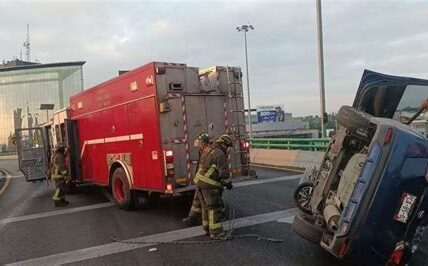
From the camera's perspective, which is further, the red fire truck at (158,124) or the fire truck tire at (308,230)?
the red fire truck at (158,124)

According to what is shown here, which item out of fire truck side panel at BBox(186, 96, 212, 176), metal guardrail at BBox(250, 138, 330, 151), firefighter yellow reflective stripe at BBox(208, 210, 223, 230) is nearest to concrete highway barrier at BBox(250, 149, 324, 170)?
A: metal guardrail at BBox(250, 138, 330, 151)

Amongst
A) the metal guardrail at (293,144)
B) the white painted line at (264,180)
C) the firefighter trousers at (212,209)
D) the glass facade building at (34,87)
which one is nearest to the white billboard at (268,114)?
the glass facade building at (34,87)

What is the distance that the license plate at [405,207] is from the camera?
4.76 m

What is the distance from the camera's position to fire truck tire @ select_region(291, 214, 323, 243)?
5566 millimetres

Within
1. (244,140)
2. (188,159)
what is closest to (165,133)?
(188,159)

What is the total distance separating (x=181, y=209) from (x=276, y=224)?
273 centimetres

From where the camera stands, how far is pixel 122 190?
10.8 meters

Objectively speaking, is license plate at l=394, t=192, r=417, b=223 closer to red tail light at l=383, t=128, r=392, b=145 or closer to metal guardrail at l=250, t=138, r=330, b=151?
red tail light at l=383, t=128, r=392, b=145

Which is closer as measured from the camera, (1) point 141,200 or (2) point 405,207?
(2) point 405,207

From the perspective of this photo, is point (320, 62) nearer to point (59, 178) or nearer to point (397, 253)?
point (59, 178)

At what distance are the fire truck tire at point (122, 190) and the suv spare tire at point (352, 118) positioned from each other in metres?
5.58

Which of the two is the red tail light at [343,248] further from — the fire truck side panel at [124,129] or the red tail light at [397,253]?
the fire truck side panel at [124,129]

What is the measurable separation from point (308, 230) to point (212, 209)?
2.13m

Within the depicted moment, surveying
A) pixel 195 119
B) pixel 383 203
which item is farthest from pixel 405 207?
pixel 195 119
